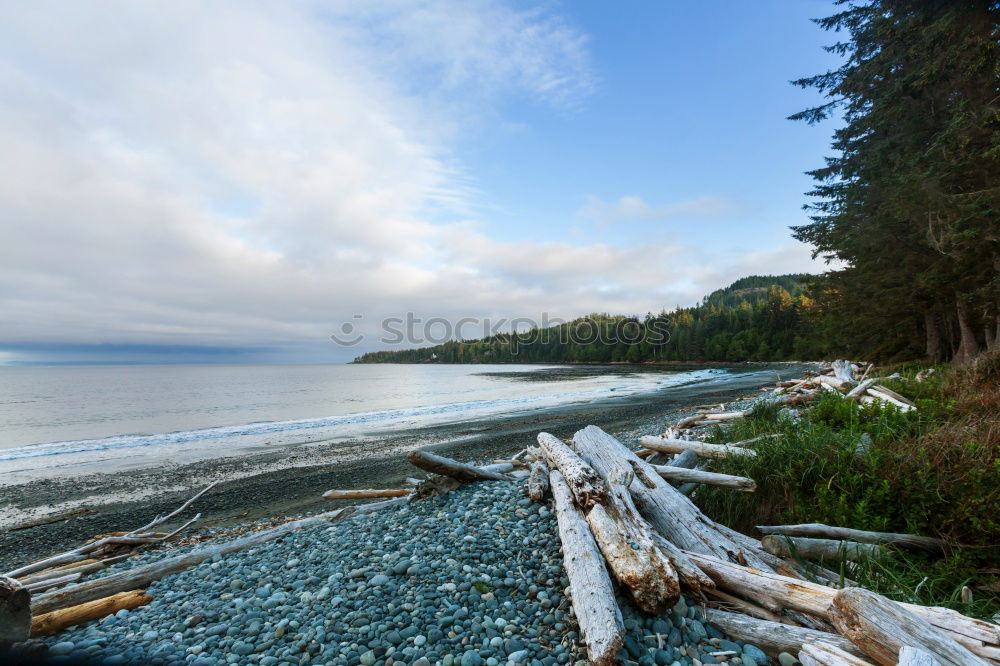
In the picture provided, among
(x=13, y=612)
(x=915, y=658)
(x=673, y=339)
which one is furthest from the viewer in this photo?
(x=673, y=339)

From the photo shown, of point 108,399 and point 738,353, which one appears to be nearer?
point 108,399

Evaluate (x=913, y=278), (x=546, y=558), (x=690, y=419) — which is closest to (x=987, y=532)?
(x=546, y=558)

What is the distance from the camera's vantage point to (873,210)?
18500 mm

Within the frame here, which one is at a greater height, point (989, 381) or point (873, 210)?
point (873, 210)

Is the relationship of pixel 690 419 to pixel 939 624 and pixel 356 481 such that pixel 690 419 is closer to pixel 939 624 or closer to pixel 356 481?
pixel 356 481

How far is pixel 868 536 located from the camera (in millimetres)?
3953

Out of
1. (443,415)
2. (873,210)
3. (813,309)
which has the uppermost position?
(873,210)

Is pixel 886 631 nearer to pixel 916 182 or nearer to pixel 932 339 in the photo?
pixel 916 182

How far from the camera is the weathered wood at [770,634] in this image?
2578 mm

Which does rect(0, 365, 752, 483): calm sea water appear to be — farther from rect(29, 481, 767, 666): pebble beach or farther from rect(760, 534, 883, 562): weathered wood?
rect(760, 534, 883, 562): weathered wood

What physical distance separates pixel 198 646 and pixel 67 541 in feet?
27.2

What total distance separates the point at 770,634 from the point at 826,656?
15.0 inches

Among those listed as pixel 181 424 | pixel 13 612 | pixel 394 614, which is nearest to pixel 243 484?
pixel 13 612

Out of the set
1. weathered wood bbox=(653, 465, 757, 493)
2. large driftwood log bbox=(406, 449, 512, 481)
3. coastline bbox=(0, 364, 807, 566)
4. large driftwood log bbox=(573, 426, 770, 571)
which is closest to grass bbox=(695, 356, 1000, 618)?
weathered wood bbox=(653, 465, 757, 493)
